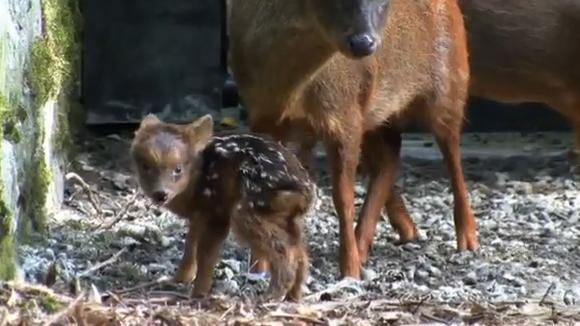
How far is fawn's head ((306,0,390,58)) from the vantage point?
6.14 metres

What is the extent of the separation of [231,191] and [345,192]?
3.75 feet

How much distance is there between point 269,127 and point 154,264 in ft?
2.41

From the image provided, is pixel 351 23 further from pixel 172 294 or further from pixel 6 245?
pixel 6 245

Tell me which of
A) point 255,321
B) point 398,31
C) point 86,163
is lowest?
point 86,163

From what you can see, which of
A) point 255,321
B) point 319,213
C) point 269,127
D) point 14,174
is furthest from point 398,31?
point 255,321

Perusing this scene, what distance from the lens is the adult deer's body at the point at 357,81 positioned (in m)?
6.44

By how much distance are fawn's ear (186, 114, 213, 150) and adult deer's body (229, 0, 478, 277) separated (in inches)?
24.5

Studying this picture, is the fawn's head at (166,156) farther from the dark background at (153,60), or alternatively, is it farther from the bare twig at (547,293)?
the dark background at (153,60)

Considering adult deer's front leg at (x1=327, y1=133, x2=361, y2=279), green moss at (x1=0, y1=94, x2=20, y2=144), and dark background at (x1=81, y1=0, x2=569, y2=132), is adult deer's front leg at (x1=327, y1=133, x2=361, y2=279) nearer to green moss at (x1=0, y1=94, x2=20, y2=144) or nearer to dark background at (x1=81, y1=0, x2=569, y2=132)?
green moss at (x1=0, y1=94, x2=20, y2=144)

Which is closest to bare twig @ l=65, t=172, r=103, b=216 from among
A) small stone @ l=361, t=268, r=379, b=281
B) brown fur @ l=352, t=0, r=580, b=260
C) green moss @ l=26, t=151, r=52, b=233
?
green moss @ l=26, t=151, r=52, b=233

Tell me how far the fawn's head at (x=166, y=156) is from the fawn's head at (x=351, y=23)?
25.0 inches

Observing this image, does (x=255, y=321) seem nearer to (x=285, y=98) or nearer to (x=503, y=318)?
(x=503, y=318)

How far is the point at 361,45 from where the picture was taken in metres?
6.12

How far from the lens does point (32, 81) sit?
6602 millimetres
